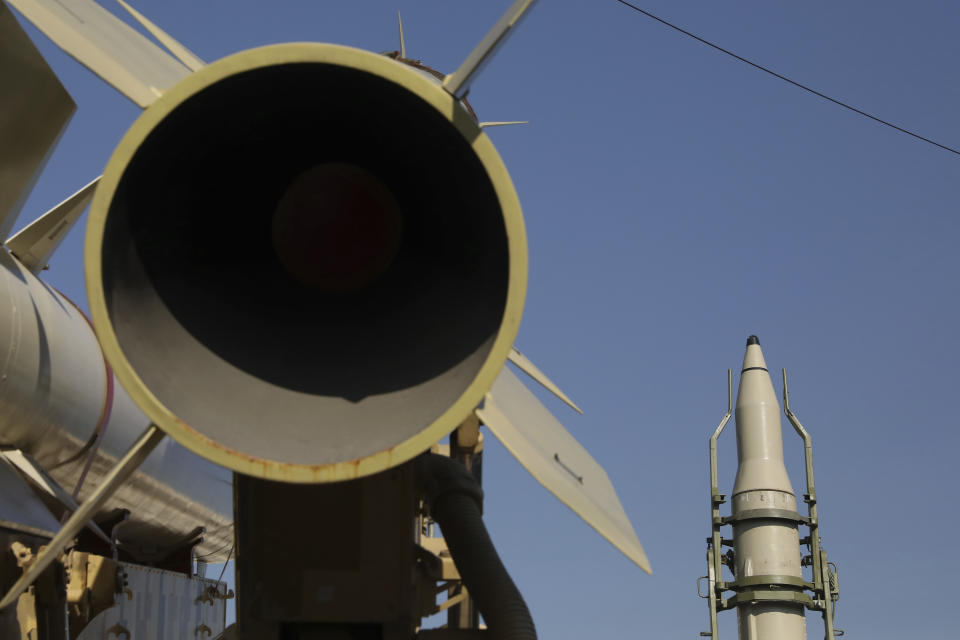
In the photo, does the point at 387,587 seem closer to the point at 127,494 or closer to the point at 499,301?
the point at 499,301

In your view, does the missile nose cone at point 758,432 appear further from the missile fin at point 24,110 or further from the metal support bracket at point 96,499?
the metal support bracket at point 96,499

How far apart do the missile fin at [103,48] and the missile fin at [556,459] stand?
1.77 meters

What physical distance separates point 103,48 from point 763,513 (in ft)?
46.9

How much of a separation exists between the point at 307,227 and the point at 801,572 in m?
14.3

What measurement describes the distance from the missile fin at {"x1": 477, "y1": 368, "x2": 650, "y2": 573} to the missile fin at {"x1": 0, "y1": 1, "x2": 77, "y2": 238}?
2711 mm

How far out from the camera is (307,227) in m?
4.20

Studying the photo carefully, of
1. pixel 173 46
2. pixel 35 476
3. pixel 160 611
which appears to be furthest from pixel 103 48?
pixel 160 611

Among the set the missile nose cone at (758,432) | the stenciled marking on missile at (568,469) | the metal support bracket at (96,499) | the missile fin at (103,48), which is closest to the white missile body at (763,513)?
the missile nose cone at (758,432)

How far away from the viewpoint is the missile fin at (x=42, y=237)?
728 cm

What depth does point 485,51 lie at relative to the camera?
3480 millimetres

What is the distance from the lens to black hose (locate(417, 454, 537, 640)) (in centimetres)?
494

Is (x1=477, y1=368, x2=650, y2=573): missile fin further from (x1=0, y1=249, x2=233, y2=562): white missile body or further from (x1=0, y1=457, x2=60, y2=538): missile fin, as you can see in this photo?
(x1=0, y1=249, x2=233, y2=562): white missile body

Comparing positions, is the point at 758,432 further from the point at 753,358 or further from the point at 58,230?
the point at 58,230

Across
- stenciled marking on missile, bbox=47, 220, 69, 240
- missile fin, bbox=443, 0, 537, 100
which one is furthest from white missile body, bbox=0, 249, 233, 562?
missile fin, bbox=443, 0, 537, 100
